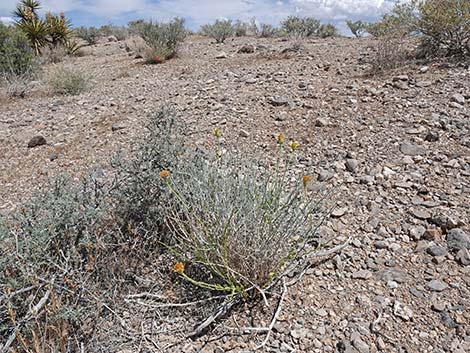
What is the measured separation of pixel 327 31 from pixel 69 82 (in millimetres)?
6960

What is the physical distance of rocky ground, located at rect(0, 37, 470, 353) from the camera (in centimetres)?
195

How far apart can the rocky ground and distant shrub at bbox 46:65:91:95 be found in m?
0.21

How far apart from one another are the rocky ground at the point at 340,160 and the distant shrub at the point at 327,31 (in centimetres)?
365

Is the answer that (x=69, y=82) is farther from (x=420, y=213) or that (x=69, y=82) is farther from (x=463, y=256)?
(x=463, y=256)

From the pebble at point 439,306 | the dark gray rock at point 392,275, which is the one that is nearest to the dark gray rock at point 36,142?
the dark gray rock at point 392,275

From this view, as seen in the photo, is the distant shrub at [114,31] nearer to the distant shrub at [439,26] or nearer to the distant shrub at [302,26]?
the distant shrub at [302,26]

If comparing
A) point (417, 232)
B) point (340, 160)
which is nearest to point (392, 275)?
point (417, 232)

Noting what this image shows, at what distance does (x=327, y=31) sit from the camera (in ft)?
34.2

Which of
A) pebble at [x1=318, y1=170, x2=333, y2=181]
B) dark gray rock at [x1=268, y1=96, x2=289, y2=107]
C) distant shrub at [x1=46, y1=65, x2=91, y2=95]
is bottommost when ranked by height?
pebble at [x1=318, y1=170, x2=333, y2=181]

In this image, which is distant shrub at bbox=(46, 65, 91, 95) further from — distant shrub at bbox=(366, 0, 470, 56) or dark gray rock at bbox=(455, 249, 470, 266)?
dark gray rock at bbox=(455, 249, 470, 266)

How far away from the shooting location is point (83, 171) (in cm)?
373

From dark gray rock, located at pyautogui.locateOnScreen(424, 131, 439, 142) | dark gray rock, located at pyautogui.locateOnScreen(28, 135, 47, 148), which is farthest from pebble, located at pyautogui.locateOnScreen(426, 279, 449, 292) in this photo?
dark gray rock, located at pyautogui.locateOnScreen(28, 135, 47, 148)

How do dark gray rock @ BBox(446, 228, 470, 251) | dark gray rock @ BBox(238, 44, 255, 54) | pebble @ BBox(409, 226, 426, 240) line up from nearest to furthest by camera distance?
1. dark gray rock @ BBox(446, 228, 470, 251)
2. pebble @ BBox(409, 226, 426, 240)
3. dark gray rock @ BBox(238, 44, 255, 54)

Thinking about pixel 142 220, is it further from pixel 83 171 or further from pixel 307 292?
pixel 83 171
